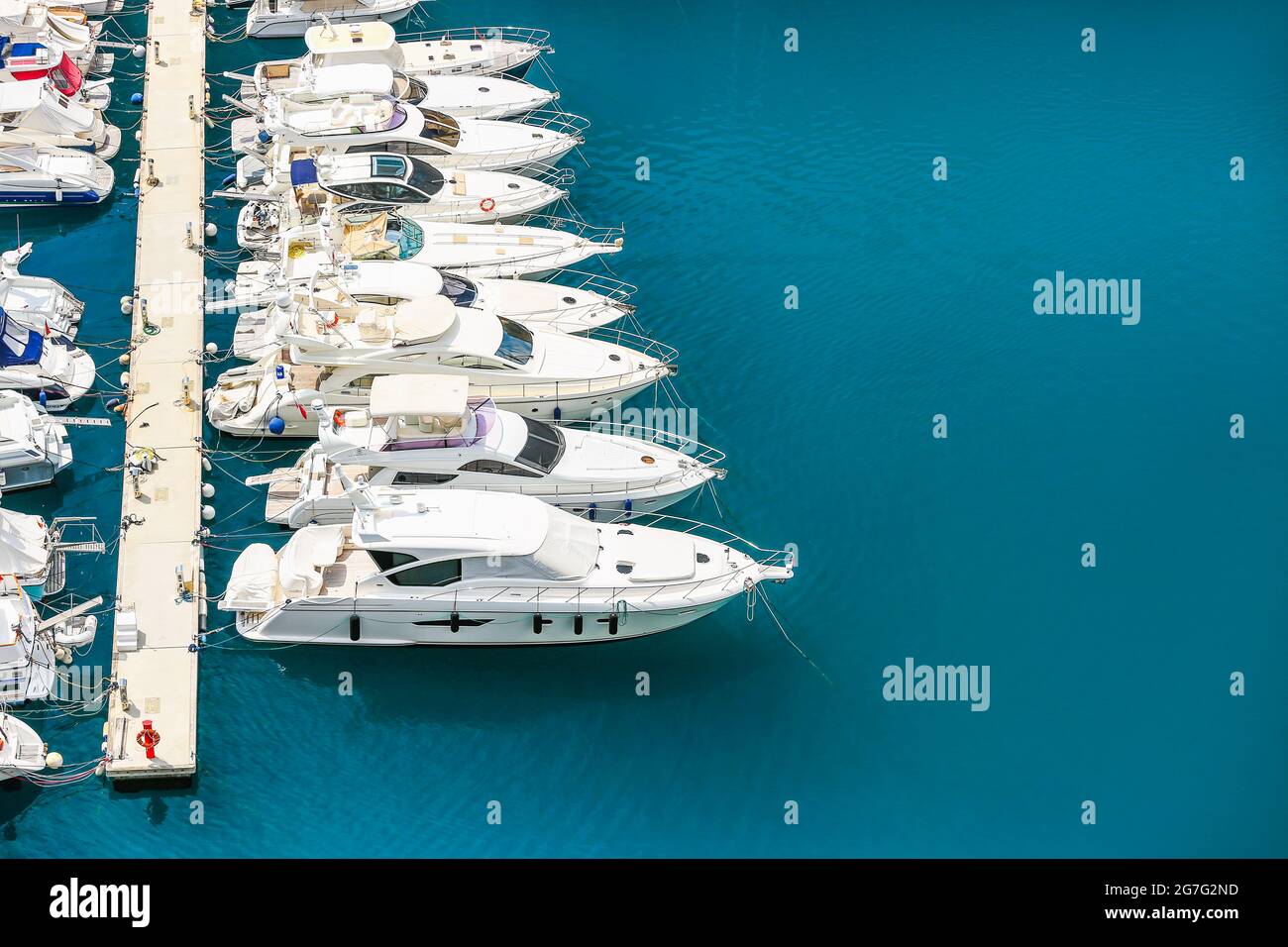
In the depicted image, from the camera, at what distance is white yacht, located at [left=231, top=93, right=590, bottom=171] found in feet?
128

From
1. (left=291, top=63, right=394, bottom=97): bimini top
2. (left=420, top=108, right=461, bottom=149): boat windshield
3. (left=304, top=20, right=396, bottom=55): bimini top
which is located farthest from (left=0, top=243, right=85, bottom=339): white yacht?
(left=420, top=108, right=461, bottom=149): boat windshield

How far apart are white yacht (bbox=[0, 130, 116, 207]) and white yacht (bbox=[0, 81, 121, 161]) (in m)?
0.35

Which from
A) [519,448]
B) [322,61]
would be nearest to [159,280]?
[322,61]

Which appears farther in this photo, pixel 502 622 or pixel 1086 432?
pixel 1086 432

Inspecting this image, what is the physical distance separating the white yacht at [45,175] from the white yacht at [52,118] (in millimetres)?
353

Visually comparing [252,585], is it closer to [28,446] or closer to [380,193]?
[28,446]

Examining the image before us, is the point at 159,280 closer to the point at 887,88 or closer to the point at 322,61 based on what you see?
the point at 322,61

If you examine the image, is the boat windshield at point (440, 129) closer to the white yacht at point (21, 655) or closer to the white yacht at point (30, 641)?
the white yacht at point (30, 641)

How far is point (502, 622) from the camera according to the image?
3173 cm

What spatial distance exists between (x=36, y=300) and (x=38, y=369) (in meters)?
2.43

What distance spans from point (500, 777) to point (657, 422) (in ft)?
33.1

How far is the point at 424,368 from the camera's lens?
34.3 metres

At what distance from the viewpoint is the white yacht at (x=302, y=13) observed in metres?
45.1
